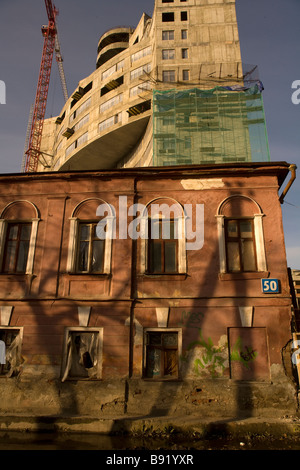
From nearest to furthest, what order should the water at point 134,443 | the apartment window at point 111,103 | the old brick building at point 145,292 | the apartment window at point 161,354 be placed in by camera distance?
the water at point 134,443 < the old brick building at point 145,292 < the apartment window at point 161,354 < the apartment window at point 111,103

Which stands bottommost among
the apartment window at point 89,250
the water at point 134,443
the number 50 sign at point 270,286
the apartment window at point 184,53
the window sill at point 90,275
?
the water at point 134,443

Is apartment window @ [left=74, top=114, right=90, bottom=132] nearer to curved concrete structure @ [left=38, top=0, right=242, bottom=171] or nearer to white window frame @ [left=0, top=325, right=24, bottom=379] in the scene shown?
curved concrete structure @ [left=38, top=0, right=242, bottom=171]

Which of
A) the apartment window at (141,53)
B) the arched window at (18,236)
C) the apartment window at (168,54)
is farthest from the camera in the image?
the apartment window at (141,53)

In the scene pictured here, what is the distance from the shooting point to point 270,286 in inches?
364

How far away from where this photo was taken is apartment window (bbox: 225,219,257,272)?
9.73 meters

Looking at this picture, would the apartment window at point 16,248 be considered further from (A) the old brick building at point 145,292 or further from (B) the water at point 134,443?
(B) the water at point 134,443

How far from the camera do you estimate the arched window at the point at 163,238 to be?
9.88 m

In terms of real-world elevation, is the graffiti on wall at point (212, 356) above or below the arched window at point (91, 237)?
below

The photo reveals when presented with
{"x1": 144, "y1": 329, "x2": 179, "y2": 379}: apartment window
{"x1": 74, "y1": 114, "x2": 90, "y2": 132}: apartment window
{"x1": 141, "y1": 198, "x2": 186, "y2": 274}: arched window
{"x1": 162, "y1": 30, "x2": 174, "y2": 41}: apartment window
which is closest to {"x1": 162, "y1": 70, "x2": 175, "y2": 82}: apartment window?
{"x1": 162, "y1": 30, "x2": 174, "y2": 41}: apartment window

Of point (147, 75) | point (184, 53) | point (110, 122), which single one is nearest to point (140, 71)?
point (147, 75)

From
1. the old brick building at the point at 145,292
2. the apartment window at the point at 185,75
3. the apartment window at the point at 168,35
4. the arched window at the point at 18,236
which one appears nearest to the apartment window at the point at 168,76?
the apartment window at the point at 185,75

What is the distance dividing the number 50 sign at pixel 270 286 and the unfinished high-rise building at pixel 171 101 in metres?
17.9

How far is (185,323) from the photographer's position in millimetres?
9258

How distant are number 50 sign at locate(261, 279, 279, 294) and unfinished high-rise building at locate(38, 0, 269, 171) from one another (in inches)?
703
